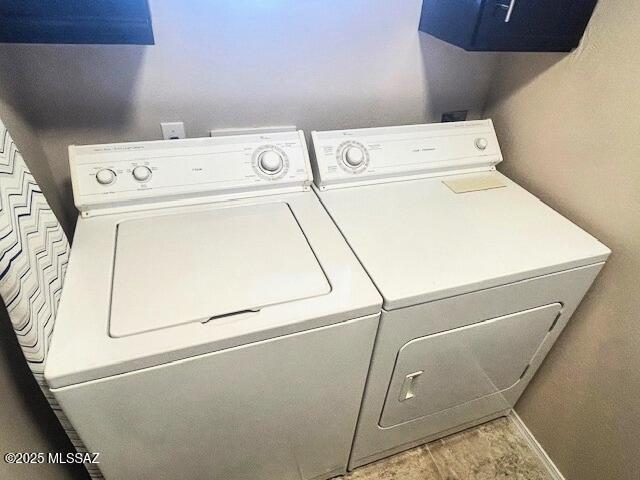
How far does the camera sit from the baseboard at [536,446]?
147 centimetres

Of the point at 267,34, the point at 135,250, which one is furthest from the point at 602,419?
the point at 267,34

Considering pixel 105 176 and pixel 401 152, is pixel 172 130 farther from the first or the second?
pixel 401 152

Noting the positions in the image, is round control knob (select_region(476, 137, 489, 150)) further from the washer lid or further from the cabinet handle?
the washer lid

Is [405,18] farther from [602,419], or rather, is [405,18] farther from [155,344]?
[602,419]

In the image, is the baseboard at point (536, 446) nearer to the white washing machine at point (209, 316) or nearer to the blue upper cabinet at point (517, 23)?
the white washing machine at point (209, 316)

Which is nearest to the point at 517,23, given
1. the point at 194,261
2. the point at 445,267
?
the point at 445,267

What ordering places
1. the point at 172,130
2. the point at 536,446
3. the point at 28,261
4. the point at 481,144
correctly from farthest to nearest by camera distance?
1. the point at 536,446
2. the point at 481,144
3. the point at 172,130
4. the point at 28,261

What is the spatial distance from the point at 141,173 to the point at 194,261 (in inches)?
13.5

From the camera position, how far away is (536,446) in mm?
1550

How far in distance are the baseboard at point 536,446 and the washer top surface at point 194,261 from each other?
1.18m

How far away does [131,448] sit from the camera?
894 millimetres

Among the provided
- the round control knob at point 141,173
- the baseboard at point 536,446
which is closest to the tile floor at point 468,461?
the baseboard at point 536,446

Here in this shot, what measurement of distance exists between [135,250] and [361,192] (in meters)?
0.69

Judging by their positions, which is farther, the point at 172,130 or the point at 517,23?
the point at 172,130
